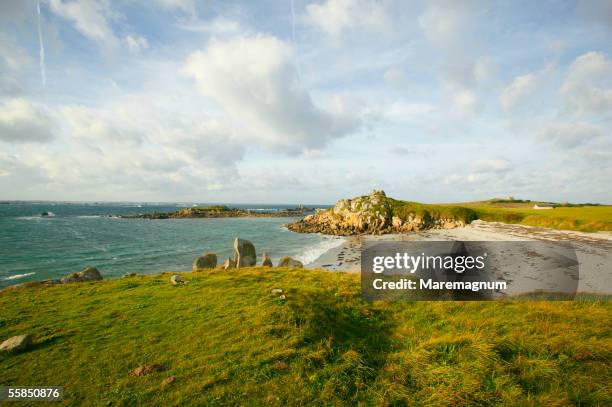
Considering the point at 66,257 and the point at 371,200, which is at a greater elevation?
the point at 371,200

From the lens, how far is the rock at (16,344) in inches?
356

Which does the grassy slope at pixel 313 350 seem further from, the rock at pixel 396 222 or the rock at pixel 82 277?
the rock at pixel 396 222

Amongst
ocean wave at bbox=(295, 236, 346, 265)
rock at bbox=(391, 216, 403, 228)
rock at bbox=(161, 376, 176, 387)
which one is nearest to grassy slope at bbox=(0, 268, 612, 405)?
rock at bbox=(161, 376, 176, 387)

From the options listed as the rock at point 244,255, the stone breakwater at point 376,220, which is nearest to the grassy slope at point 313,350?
the rock at point 244,255

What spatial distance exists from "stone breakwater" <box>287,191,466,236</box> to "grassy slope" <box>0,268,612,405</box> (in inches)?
2230

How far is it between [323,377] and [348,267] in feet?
88.4

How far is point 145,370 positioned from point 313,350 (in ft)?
16.5

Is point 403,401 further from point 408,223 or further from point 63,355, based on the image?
point 408,223

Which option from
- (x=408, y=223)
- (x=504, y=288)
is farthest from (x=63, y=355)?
(x=408, y=223)

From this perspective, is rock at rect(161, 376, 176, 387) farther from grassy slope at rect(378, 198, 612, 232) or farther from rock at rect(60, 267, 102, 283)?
grassy slope at rect(378, 198, 612, 232)

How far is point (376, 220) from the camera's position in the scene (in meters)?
71.6

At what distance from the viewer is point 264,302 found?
12859 mm

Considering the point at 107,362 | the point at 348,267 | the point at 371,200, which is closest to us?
the point at 107,362

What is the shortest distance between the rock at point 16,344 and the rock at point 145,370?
4.94 meters
